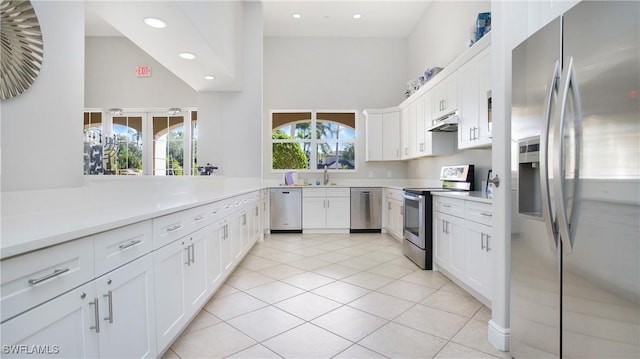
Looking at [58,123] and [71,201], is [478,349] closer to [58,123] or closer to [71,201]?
[71,201]

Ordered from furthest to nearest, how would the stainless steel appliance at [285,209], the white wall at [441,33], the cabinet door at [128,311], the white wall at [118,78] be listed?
the stainless steel appliance at [285,209], the white wall at [441,33], the white wall at [118,78], the cabinet door at [128,311]

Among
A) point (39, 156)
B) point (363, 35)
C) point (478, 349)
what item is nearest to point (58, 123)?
point (39, 156)

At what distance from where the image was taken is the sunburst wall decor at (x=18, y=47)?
4.20 ft

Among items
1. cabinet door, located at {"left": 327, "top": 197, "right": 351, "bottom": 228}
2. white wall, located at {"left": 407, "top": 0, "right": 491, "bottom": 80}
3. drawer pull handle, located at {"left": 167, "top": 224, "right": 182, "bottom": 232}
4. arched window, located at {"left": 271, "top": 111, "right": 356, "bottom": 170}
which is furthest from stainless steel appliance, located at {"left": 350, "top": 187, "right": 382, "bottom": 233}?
drawer pull handle, located at {"left": 167, "top": 224, "right": 182, "bottom": 232}

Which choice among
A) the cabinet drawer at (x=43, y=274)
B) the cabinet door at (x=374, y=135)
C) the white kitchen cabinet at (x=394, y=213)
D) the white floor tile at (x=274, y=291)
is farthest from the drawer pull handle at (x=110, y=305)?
the cabinet door at (x=374, y=135)

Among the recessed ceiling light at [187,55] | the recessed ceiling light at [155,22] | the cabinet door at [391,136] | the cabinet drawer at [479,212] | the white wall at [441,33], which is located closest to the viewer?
the cabinet drawer at [479,212]

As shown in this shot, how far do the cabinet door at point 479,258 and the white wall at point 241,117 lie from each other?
3.45 meters

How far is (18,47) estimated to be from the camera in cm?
135

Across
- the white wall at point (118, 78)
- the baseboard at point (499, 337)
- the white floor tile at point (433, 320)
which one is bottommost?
the white floor tile at point (433, 320)

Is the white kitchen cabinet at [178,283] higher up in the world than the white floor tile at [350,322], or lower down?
higher up

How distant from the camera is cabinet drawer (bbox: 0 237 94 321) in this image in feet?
2.57

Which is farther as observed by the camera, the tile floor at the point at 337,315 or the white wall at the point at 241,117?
the white wall at the point at 241,117

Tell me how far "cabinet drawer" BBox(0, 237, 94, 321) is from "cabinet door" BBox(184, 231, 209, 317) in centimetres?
91

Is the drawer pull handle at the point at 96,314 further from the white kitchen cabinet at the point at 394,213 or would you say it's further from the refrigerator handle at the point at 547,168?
the white kitchen cabinet at the point at 394,213
